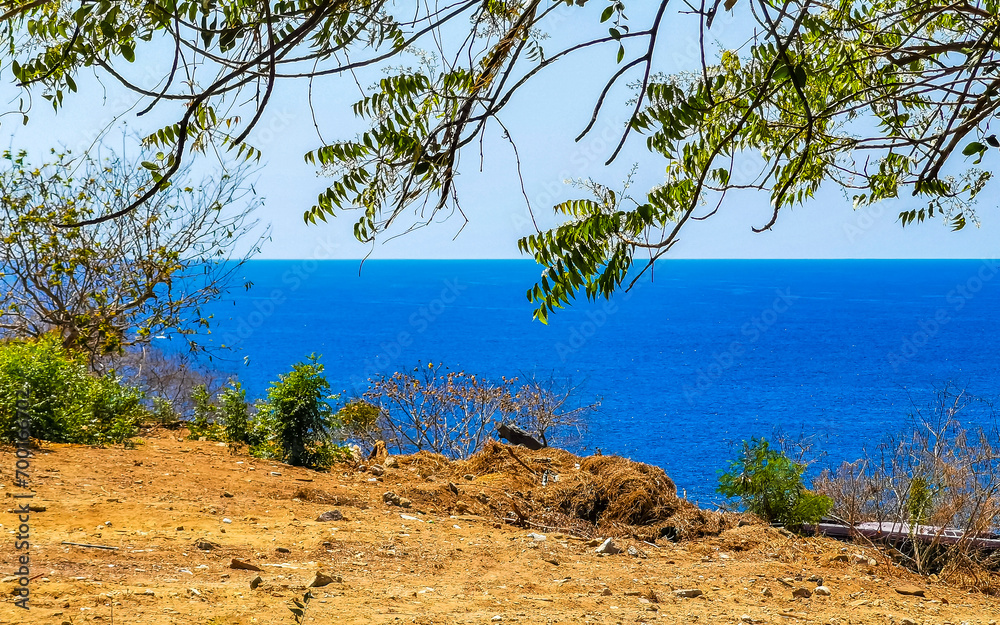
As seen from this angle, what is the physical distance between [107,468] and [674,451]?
38.8 meters

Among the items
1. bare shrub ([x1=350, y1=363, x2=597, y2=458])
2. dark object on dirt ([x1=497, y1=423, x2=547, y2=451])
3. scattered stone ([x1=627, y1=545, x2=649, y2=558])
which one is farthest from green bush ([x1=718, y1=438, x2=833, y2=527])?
bare shrub ([x1=350, y1=363, x2=597, y2=458])

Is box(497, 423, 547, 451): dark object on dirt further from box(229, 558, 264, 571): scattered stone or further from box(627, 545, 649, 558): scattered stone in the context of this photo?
box(229, 558, 264, 571): scattered stone

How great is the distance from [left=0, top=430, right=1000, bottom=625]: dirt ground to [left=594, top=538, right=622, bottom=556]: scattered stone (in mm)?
107

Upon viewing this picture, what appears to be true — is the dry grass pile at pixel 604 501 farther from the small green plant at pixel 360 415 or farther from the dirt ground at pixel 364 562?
the small green plant at pixel 360 415

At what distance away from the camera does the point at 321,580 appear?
191 inches

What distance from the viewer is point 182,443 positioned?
34.3 ft

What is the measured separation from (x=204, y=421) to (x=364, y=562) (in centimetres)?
719

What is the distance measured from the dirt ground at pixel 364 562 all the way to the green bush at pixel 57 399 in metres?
0.54

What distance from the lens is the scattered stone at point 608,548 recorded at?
22.3ft

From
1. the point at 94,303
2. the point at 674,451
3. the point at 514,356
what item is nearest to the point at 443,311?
the point at 514,356

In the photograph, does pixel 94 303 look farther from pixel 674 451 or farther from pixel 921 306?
pixel 921 306

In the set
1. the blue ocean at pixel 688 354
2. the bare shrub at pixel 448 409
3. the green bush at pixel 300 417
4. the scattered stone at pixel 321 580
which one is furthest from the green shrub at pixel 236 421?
the blue ocean at pixel 688 354

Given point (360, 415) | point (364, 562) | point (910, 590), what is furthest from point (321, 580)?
point (360, 415)

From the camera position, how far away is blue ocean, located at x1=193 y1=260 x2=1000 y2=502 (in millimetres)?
48188
